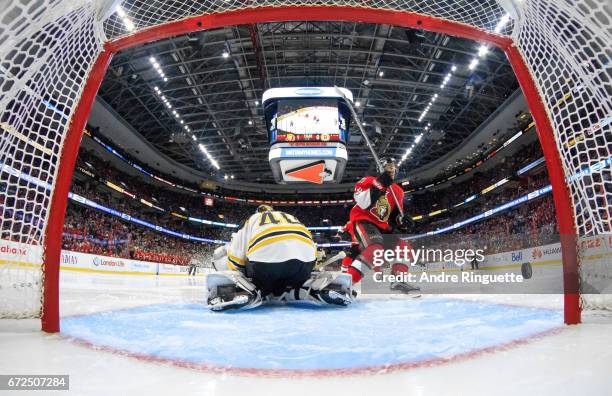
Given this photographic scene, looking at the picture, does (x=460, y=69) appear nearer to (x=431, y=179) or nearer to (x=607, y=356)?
(x=431, y=179)

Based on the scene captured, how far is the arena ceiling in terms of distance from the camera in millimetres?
13711

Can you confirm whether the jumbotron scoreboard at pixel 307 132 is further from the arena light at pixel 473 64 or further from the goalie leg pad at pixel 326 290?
the arena light at pixel 473 64

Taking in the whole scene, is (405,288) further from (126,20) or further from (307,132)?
(307,132)

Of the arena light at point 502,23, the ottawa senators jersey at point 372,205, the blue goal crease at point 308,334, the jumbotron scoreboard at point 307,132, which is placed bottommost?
the blue goal crease at point 308,334

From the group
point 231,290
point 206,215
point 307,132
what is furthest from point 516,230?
point 206,215

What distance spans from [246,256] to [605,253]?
2.76 metres

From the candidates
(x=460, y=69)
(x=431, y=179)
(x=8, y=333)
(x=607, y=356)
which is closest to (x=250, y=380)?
(x=607, y=356)

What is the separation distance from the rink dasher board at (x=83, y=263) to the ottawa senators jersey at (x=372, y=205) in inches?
140

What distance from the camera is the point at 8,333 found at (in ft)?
6.43

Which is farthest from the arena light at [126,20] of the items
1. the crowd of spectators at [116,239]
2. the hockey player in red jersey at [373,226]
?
the crowd of spectators at [116,239]

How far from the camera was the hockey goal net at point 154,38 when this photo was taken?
2162 millimetres

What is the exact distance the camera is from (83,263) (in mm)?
10438

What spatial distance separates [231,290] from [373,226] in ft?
8.16

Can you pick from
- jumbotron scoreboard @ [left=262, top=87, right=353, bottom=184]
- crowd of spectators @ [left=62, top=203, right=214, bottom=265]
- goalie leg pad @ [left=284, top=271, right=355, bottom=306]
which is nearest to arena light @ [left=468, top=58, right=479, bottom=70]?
jumbotron scoreboard @ [left=262, top=87, right=353, bottom=184]
